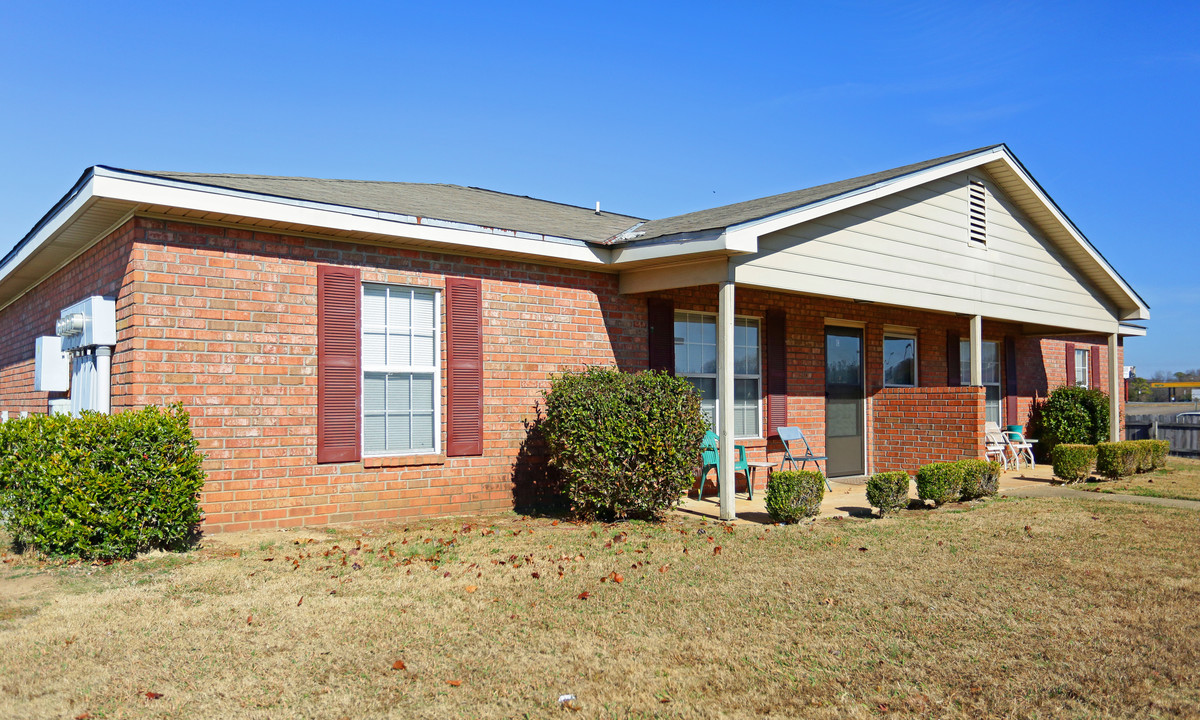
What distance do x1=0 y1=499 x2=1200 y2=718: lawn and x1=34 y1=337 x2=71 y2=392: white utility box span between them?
2823 mm

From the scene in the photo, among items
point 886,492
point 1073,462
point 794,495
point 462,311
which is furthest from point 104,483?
point 1073,462

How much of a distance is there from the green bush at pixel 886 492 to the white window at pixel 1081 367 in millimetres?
11812

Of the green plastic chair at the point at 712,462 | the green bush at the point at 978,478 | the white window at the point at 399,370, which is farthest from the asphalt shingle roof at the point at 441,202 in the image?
the green bush at the point at 978,478

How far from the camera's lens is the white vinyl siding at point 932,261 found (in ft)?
29.8

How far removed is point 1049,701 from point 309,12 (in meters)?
11.5

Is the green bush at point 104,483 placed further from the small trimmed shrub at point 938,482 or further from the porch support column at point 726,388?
the small trimmed shrub at point 938,482

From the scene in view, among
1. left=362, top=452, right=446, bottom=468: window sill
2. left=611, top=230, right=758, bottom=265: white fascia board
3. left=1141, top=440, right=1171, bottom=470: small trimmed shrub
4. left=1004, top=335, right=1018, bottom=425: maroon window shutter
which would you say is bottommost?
left=1141, top=440, right=1171, bottom=470: small trimmed shrub

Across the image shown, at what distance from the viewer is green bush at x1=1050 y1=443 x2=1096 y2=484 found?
38.1 ft

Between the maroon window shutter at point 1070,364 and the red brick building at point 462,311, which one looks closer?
the red brick building at point 462,311

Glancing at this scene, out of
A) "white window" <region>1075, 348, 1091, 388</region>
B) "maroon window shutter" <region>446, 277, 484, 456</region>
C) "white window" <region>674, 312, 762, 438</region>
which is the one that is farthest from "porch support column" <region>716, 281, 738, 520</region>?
"white window" <region>1075, 348, 1091, 388</region>

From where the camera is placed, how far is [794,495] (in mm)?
7945

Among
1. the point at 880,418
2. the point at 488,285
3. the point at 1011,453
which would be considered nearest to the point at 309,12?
the point at 488,285

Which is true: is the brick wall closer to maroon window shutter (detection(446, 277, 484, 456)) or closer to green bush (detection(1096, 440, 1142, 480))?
green bush (detection(1096, 440, 1142, 480))

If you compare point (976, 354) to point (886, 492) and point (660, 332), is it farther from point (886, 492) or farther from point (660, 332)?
point (660, 332)
